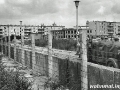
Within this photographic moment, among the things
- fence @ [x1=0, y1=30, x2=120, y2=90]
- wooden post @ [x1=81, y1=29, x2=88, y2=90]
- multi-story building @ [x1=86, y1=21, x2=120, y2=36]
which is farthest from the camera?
multi-story building @ [x1=86, y1=21, x2=120, y2=36]

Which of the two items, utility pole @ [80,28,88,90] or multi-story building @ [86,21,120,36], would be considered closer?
utility pole @ [80,28,88,90]

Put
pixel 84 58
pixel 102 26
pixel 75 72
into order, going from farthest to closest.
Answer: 1. pixel 102 26
2. pixel 75 72
3. pixel 84 58

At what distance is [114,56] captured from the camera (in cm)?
1198

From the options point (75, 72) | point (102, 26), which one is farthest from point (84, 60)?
point (102, 26)

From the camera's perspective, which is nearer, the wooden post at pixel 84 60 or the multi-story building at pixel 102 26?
the wooden post at pixel 84 60

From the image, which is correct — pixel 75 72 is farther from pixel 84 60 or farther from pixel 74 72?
pixel 84 60

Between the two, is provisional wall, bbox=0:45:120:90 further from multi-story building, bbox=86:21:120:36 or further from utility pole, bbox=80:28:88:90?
multi-story building, bbox=86:21:120:36

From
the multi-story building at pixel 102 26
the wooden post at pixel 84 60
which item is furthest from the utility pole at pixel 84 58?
the multi-story building at pixel 102 26

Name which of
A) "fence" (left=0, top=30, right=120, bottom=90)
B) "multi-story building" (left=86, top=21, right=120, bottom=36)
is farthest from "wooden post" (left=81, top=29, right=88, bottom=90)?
"multi-story building" (left=86, top=21, right=120, bottom=36)

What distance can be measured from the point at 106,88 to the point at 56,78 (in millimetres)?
3507

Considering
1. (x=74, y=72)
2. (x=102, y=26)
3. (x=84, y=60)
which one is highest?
(x=102, y=26)

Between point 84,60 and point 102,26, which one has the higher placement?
point 102,26

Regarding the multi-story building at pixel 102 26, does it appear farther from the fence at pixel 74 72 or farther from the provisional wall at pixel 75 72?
the provisional wall at pixel 75 72

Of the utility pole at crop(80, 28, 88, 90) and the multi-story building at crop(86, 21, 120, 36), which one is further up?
the multi-story building at crop(86, 21, 120, 36)
